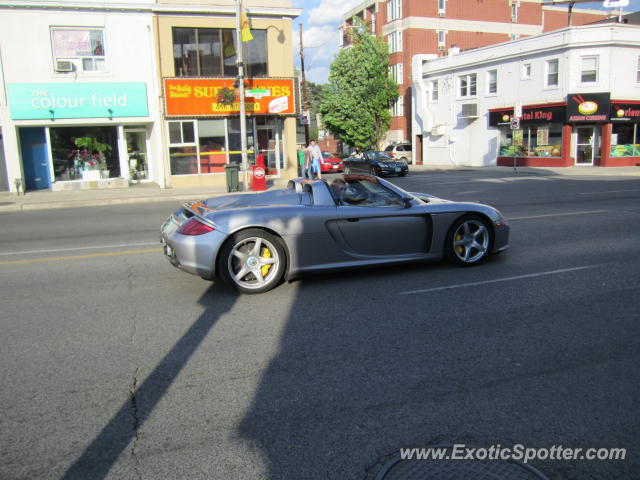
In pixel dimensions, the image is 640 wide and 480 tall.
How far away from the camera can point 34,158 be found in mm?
22344

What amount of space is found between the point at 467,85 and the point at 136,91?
980 inches

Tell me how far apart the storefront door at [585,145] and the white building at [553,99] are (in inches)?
2.1

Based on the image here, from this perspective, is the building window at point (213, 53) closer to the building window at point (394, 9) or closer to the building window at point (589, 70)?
the building window at point (589, 70)


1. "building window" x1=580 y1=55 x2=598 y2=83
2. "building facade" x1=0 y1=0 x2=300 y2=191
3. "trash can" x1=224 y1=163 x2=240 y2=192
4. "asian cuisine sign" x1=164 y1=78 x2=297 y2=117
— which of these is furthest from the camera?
"building window" x1=580 y1=55 x2=598 y2=83

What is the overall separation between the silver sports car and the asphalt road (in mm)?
294

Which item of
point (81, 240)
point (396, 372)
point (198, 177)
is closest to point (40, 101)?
point (198, 177)

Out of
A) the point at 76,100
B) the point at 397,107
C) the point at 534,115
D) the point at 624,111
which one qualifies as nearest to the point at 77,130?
the point at 76,100

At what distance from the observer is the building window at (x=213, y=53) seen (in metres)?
22.9

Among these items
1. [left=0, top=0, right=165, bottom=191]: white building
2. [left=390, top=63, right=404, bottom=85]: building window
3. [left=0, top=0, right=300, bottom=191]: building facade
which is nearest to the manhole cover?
[left=0, top=0, right=300, bottom=191]: building facade

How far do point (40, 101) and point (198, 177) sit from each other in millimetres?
6589

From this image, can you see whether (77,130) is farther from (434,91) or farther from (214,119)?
(434,91)

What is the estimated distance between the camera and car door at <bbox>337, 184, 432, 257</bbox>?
641 centimetres

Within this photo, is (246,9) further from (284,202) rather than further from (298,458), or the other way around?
(298,458)

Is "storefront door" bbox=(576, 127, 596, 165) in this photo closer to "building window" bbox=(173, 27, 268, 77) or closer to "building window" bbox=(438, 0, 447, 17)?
"building window" bbox=(173, 27, 268, 77)
